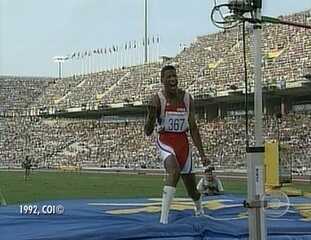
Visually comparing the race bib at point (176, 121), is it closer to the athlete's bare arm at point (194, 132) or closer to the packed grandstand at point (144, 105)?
the athlete's bare arm at point (194, 132)

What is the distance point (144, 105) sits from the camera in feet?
169

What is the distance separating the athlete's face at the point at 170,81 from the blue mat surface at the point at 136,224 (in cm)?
129

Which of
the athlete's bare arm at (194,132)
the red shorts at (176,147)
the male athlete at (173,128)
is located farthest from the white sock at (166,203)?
the athlete's bare arm at (194,132)

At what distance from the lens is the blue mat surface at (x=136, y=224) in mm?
5602

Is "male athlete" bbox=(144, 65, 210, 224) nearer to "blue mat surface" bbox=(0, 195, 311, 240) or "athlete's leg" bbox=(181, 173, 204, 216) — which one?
"athlete's leg" bbox=(181, 173, 204, 216)

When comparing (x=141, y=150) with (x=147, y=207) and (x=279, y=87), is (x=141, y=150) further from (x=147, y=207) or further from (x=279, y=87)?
(x=147, y=207)

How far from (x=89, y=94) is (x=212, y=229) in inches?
2333

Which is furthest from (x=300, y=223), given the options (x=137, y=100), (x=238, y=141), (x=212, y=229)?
(x=137, y=100)

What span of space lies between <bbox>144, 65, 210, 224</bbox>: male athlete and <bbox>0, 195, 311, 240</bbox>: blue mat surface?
1.29 ft

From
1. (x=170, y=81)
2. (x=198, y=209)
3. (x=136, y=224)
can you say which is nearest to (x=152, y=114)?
(x=170, y=81)

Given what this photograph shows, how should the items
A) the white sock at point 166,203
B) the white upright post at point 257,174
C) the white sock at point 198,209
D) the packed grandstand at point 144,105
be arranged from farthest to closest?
1. the packed grandstand at point 144,105
2. the white sock at point 198,209
3. the white sock at point 166,203
4. the white upright post at point 257,174

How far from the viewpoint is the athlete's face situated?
709 centimetres

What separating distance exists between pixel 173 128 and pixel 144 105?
145 ft

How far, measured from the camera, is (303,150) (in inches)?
1454
